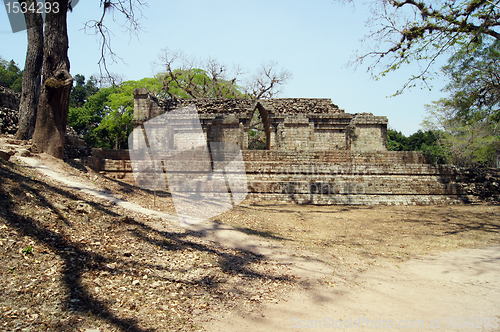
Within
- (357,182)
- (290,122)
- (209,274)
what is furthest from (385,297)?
(290,122)

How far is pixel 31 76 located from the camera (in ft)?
27.8

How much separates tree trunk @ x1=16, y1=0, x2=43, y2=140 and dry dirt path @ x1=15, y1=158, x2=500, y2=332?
5.98 metres

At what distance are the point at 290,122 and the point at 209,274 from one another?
13054 mm

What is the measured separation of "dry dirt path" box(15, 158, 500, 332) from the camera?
2.92m

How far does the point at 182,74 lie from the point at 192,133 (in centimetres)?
1433

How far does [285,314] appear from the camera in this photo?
9.86ft

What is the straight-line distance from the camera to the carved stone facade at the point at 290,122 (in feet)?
52.1

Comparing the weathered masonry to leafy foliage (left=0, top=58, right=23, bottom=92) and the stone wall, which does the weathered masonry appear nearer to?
the stone wall

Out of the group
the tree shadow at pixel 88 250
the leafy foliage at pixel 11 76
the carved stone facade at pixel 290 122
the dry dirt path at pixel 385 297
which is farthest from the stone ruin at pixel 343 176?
the leafy foliage at pixel 11 76

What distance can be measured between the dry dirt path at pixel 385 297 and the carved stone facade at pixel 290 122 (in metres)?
11.0

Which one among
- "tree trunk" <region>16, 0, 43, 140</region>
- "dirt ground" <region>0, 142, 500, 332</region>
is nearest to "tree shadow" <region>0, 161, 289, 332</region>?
"dirt ground" <region>0, 142, 500, 332</region>

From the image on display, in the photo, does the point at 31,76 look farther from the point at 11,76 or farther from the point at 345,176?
the point at 11,76

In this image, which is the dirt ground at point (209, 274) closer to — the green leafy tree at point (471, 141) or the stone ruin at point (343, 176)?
the stone ruin at point (343, 176)

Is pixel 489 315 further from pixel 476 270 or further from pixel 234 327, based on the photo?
pixel 234 327
